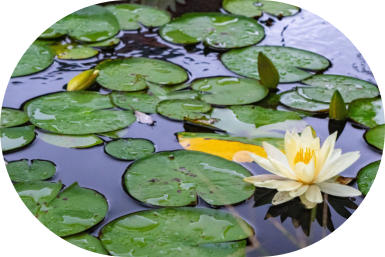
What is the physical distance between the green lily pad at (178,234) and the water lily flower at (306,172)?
0.92 feet

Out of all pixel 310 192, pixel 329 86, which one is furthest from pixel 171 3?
pixel 310 192

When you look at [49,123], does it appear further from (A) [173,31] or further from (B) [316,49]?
(B) [316,49]

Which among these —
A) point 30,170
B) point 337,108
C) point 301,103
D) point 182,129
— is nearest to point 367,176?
point 337,108

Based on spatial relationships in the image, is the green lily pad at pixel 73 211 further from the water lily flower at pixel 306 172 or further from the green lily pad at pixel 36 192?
the water lily flower at pixel 306 172

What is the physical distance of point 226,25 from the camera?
13.2ft

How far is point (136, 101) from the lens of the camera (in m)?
3.09

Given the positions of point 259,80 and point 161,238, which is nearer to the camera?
point 161,238

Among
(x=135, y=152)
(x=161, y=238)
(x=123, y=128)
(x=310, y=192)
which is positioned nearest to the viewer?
(x=161, y=238)

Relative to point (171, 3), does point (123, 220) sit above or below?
below

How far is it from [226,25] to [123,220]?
2.25 metres

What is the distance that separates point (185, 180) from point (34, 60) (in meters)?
1.62

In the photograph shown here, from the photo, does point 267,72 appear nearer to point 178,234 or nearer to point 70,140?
point 70,140

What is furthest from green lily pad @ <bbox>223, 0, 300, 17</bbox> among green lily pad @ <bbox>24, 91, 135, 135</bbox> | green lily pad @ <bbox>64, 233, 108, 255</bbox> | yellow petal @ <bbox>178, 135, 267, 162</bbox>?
green lily pad @ <bbox>64, 233, 108, 255</bbox>

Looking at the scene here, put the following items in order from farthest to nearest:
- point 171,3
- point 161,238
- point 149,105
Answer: point 171,3, point 149,105, point 161,238
